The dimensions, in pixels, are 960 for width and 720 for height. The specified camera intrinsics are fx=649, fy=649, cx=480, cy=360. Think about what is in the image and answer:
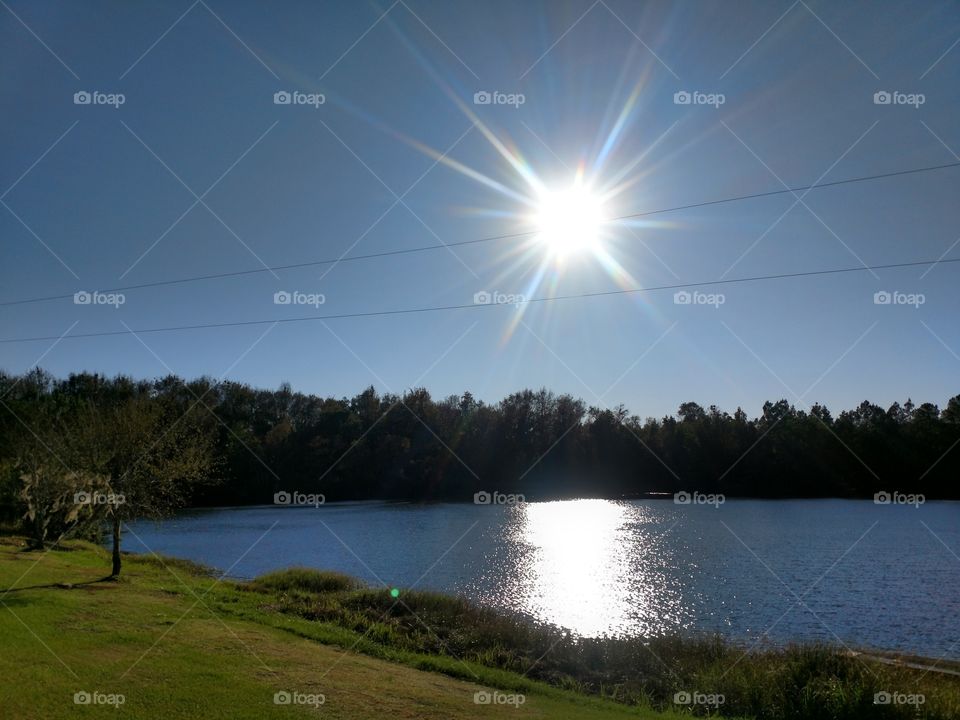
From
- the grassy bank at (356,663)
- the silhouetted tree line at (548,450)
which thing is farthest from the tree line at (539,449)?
the grassy bank at (356,663)

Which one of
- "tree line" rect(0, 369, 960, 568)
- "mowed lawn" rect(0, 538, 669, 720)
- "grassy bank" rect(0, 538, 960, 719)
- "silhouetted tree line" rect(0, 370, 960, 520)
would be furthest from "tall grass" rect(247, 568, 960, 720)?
"silhouetted tree line" rect(0, 370, 960, 520)

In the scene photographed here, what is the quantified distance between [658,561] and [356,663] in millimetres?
28947

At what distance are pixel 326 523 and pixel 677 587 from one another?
39.5m

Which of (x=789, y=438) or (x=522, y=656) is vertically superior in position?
(x=789, y=438)

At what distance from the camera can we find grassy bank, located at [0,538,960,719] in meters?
10.5

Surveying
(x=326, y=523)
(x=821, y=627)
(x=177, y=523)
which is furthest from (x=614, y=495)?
(x=821, y=627)

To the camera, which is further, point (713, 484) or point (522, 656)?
point (713, 484)

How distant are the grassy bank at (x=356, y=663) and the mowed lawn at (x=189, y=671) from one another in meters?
0.05

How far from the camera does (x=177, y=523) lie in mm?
64250

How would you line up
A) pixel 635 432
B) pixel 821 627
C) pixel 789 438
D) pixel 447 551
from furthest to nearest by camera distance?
pixel 635 432
pixel 789 438
pixel 447 551
pixel 821 627

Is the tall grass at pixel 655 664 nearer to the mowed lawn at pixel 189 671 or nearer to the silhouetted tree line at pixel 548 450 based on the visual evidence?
the mowed lawn at pixel 189 671

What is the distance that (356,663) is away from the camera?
14.8 metres

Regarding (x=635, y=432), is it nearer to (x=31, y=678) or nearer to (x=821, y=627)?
(x=821, y=627)

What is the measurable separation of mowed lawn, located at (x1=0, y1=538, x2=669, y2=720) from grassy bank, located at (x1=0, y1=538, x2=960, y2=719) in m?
0.05
